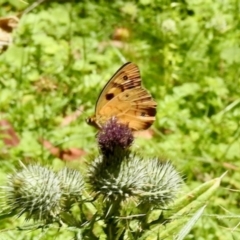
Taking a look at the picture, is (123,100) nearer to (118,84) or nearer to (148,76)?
(118,84)

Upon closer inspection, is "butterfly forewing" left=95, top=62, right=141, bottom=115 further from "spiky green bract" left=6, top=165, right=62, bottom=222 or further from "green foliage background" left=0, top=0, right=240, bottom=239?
"green foliage background" left=0, top=0, right=240, bottom=239

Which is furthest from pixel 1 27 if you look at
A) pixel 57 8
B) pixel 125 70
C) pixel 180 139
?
pixel 57 8

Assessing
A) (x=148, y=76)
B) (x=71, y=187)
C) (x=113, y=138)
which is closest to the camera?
(x=113, y=138)

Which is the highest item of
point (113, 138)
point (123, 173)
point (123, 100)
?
point (123, 100)

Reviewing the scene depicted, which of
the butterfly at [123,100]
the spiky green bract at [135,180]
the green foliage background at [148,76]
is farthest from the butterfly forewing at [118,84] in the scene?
the green foliage background at [148,76]

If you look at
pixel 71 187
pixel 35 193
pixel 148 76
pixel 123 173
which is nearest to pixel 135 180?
pixel 123 173

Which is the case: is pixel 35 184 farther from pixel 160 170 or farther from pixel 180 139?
pixel 180 139
